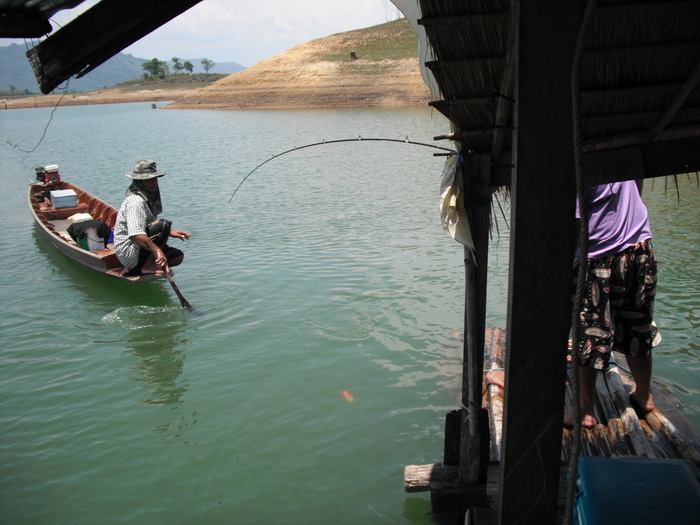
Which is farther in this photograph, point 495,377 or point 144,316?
point 144,316

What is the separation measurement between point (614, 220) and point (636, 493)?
4.70 feet

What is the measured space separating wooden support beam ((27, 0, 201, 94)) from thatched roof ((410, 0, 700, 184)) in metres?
1.01

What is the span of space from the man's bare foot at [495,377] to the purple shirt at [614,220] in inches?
51.1

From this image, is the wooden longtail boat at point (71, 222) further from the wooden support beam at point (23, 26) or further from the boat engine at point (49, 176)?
the wooden support beam at point (23, 26)

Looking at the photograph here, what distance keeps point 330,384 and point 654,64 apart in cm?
420

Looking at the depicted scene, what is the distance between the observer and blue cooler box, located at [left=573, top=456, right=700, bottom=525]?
6.88 ft

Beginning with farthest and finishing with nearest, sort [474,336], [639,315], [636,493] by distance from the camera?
[639,315] < [474,336] < [636,493]

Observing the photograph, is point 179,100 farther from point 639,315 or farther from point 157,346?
point 639,315

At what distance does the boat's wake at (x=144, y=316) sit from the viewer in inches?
289

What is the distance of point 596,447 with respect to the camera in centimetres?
332

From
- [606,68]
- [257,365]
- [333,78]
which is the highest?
[333,78]

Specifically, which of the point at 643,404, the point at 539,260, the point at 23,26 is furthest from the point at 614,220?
the point at 23,26

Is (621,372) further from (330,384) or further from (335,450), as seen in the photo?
(330,384)

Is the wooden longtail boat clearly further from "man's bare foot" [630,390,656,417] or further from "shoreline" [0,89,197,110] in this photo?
"shoreline" [0,89,197,110]
